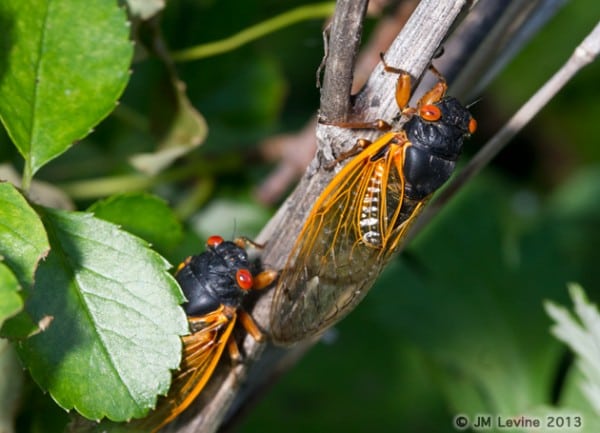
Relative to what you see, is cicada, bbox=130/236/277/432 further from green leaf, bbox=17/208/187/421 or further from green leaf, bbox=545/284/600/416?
green leaf, bbox=545/284/600/416

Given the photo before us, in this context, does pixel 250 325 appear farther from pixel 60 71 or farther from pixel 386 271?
pixel 386 271

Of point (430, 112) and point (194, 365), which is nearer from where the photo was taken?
point (194, 365)

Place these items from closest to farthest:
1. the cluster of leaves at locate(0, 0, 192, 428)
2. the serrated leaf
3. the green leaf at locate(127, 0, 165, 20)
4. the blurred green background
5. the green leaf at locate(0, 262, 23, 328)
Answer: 1. the green leaf at locate(0, 262, 23, 328)
2. the cluster of leaves at locate(0, 0, 192, 428)
3. the green leaf at locate(127, 0, 165, 20)
4. the serrated leaf
5. the blurred green background

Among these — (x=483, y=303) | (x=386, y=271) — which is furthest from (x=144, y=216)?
(x=483, y=303)

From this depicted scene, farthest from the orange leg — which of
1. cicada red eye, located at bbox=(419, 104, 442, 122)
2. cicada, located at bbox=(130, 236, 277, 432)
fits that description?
cicada red eye, located at bbox=(419, 104, 442, 122)

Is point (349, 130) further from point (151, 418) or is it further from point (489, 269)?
point (489, 269)

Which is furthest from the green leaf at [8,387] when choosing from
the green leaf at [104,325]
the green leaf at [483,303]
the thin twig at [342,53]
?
the green leaf at [483,303]

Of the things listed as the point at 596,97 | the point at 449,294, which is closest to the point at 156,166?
the point at 449,294
